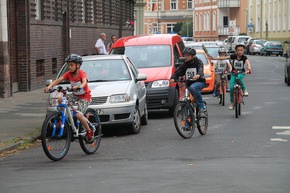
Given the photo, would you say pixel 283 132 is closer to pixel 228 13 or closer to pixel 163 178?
pixel 163 178

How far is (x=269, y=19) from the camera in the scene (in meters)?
88.4

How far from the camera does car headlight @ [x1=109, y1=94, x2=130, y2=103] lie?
48.5ft

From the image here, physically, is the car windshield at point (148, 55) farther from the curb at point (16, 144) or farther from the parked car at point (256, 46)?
the parked car at point (256, 46)

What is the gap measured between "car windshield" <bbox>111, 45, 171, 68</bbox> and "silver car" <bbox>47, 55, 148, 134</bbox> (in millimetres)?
2797

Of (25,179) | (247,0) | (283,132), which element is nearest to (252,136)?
(283,132)

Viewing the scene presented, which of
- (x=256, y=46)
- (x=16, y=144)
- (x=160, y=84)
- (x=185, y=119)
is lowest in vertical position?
(x=16, y=144)

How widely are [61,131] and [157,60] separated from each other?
822 cm

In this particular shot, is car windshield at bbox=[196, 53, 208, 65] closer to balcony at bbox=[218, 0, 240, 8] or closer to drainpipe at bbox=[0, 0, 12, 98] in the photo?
drainpipe at bbox=[0, 0, 12, 98]

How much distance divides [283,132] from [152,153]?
11.3ft

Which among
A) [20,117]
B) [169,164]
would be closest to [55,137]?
[169,164]

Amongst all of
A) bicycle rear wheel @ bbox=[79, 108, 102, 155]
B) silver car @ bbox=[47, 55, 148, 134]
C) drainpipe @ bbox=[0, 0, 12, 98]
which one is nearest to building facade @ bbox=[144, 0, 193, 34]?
drainpipe @ bbox=[0, 0, 12, 98]

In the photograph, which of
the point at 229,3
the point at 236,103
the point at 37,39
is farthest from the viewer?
the point at 229,3

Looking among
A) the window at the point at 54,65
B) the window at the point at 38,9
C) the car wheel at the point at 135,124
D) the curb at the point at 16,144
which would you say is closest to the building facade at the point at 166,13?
the window at the point at 54,65

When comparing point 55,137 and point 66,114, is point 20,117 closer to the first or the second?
point 66,114
